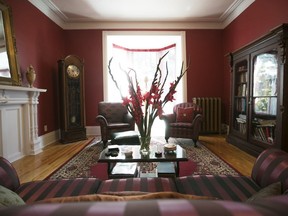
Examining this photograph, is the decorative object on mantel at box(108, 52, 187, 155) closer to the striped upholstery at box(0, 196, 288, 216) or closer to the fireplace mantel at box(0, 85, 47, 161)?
the striped upholstery at box(0, 196, 288, 216)

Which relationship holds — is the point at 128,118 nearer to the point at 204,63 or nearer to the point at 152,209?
the point at 204,63

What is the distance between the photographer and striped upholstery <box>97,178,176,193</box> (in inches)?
50.2

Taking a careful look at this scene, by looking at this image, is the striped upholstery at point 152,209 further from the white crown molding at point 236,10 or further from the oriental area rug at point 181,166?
the white crown molding at point 236,10

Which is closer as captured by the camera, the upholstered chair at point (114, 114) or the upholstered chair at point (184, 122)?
the upholstered chair at point (184, 122)

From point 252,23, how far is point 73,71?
370 centimetres

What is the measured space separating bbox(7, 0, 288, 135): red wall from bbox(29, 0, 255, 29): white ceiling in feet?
0.55

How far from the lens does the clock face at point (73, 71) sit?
4379 mm

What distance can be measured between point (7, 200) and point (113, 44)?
17.2 ft

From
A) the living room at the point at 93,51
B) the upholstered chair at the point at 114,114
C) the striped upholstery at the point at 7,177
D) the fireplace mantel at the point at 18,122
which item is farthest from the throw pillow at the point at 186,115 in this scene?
the striped upholstery at the point at 7,177

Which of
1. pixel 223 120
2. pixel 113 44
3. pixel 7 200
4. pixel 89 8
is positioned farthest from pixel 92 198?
pixel 113 44

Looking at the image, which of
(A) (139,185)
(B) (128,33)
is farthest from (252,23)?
(A) (139,185)

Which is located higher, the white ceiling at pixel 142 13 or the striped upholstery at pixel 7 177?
the white ceiling at pixel 142 13

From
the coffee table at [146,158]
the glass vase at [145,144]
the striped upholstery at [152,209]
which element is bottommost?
the coffee table at [146,158]

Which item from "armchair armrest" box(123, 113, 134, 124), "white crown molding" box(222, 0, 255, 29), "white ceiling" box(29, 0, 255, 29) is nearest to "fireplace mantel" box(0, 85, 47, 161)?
"armchair armrest" box(123, 113, 134, 124)
